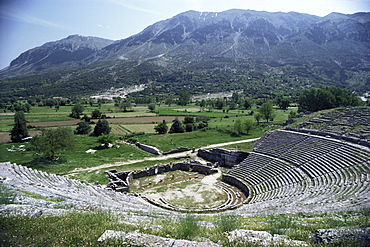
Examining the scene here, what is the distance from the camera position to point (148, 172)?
3641cm

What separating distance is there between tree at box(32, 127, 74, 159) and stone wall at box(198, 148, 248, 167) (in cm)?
2472

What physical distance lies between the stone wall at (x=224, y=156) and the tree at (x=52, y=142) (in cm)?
2472

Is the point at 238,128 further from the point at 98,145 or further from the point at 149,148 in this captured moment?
the point at 98,145

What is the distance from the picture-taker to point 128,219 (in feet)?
40.0

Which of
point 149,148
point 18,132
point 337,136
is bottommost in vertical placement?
point 149,148

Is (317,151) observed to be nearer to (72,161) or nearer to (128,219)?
(128,219)

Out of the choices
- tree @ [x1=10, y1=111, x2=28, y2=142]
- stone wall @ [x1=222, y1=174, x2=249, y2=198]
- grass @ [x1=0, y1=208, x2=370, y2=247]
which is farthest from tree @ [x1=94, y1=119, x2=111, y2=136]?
grass @ [x1=0, y1=208, x2=370, y2=247]

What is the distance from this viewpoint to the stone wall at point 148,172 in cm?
3097

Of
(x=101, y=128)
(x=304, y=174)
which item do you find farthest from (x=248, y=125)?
(x=101, y=128)

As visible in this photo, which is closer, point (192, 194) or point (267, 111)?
point (192, 194)

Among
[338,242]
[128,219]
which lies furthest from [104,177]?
[338,242]

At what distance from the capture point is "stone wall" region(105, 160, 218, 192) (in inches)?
1219

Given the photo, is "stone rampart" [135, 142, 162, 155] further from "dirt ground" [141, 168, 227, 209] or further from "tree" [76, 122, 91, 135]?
"tree" [76, 122, 91, 135]

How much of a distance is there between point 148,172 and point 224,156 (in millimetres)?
14615
